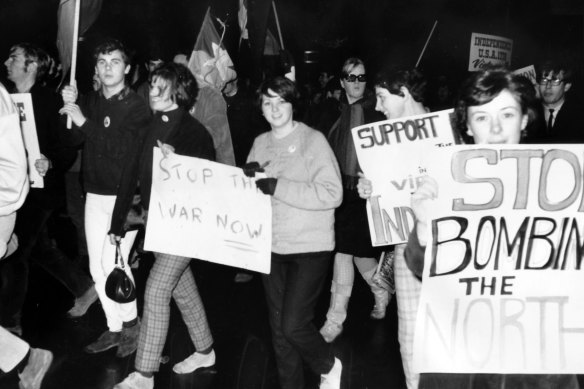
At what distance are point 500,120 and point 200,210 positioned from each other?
186 centimetres

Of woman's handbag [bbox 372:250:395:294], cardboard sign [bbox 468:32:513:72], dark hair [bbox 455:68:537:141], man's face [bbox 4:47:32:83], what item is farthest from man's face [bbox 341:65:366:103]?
cardboard sign [bbox 468:32:513:72]

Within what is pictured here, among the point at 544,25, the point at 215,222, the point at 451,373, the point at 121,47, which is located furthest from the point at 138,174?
the point at 544,25

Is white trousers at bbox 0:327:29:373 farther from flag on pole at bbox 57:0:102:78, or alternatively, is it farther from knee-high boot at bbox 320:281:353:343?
knee-high boot at bbox 320:281:353:343

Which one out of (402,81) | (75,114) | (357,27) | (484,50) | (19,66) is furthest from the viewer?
(357,27)

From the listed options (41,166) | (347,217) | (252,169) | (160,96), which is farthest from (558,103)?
(41,166)

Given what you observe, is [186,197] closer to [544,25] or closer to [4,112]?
[4,112]

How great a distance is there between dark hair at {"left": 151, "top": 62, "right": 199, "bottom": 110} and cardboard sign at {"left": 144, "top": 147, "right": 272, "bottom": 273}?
12.8 inches

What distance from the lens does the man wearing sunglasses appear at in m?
5.54

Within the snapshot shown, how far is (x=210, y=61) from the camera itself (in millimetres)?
6297

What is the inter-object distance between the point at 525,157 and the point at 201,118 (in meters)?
3.20

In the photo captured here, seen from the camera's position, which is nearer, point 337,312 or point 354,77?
point 337,312

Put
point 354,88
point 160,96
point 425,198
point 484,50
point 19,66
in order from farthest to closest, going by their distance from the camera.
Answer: point 484,50, point 354,88, point 19,66, point 160,96, point 425,198

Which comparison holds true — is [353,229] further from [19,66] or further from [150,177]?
[19,66]

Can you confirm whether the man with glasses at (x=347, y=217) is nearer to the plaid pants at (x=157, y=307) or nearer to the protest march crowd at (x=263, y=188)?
the protest march crowd at (x=263, y=188)
